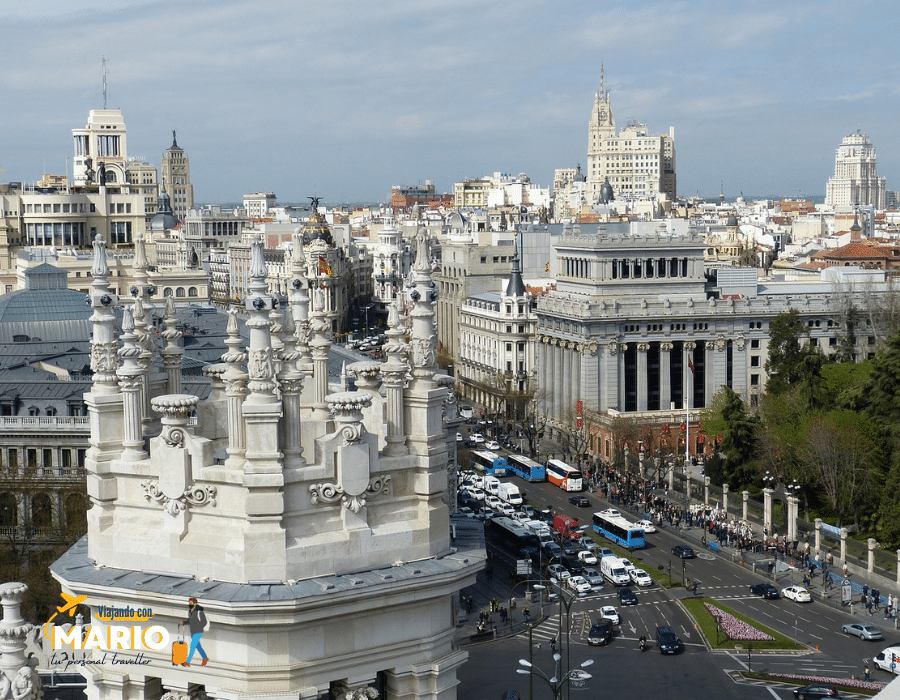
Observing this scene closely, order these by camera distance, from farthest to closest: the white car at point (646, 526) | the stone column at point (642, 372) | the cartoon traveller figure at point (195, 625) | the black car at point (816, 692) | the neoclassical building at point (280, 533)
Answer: the stone column at point (642, 372), the white car at point (646, 526), the black car at point (816, 692), the neoclassical building at point (280, 533), the cartoon traveller figure at point (195, 625)

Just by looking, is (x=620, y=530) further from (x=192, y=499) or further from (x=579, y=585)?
(x=192, y=499)

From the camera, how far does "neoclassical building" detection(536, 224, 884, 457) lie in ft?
422

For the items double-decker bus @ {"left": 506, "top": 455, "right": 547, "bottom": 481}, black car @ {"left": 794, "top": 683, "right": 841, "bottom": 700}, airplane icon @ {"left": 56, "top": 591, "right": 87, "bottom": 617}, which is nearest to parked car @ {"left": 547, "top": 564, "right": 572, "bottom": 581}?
black car @ {"left": 794, "top": 683, "right": 841, "bottom": 700}

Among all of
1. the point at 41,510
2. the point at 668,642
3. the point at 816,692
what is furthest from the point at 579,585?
the point at 41,510

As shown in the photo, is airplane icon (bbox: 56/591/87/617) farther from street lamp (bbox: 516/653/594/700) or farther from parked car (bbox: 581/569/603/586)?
parked car (bbox: 581/569/603/586)

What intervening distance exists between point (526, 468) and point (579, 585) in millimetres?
34523

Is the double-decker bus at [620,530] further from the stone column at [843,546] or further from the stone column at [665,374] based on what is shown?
the stone column at [665,374]

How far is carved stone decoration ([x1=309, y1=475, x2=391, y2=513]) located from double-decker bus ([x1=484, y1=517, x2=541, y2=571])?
67.3m

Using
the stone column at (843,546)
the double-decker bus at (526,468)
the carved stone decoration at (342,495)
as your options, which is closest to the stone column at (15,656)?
the carved stone decoration at (342,495)

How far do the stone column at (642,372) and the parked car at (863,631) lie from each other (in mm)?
58646

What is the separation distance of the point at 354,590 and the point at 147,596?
→ 2487 mm

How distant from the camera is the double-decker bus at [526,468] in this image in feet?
370

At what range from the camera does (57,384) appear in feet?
277

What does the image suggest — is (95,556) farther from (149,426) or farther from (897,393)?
(897,393)
